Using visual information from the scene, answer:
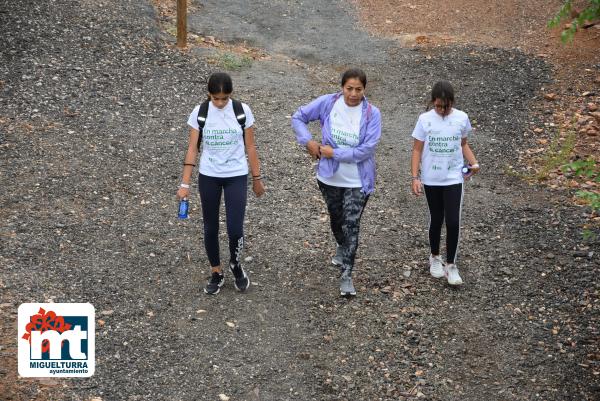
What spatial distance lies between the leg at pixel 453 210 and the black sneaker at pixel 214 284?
1.96 m

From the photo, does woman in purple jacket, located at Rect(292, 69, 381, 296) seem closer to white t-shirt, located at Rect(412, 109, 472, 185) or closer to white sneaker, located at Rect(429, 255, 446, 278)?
white t-shirt, located at Rect(412, 109, 472, 185)

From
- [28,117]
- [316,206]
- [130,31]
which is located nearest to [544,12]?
[130,31]

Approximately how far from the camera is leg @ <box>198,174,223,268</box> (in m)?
6.34

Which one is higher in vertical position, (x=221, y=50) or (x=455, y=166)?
(x=221, y=50)

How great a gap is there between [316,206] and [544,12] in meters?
9.32

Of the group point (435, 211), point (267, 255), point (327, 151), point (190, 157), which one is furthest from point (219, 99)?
point (435, 211)

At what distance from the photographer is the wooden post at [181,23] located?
12.8m

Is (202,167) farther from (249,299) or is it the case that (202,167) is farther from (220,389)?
(220,389)

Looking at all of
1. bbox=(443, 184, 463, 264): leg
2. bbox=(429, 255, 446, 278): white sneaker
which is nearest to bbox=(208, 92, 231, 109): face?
bbox=(443, 184, 463, 264): leg

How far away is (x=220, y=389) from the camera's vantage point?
223 inches

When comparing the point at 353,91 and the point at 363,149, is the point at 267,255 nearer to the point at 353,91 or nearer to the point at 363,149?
the point at 363,149

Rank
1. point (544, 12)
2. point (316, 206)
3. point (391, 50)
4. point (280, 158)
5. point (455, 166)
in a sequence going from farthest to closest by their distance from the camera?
1. point (544, 12)
2. point (391, 50)
3. point (280, 158)
4. point (316, 206)
5. point (455, 166)

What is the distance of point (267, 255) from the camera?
756 centimetres

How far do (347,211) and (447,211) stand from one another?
88 cm
